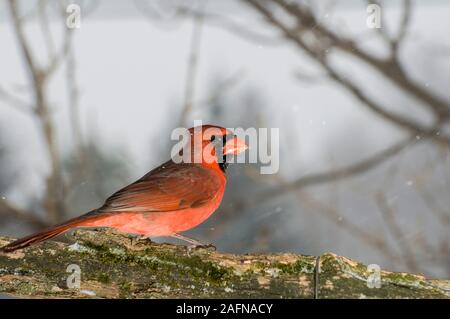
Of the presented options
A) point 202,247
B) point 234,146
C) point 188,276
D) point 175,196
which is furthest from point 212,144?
point 188,276

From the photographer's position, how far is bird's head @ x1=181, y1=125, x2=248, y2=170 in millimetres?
2061

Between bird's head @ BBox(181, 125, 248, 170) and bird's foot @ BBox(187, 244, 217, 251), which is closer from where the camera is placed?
bird's foot @ BBox(187, 244, 217, 251)

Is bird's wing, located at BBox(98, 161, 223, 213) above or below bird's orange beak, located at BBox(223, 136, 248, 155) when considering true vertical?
below

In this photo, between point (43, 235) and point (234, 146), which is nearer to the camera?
point (43, 235)

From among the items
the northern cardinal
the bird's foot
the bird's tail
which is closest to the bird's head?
the northern cardinal

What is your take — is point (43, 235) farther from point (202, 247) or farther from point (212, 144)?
point (212, 144)

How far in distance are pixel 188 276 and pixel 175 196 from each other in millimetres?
309

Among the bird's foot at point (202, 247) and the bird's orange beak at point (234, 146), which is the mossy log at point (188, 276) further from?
the bird's orange beak at point (234, 146)

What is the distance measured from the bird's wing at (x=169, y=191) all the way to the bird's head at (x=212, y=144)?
0.12ft

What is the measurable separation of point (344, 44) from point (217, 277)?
2.51 m

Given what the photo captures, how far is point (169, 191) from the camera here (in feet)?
6.91

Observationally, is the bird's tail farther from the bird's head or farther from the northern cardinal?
the bird's head

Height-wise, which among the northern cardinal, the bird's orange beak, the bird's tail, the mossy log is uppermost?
the bird's orange beak

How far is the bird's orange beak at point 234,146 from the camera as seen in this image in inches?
80.9
